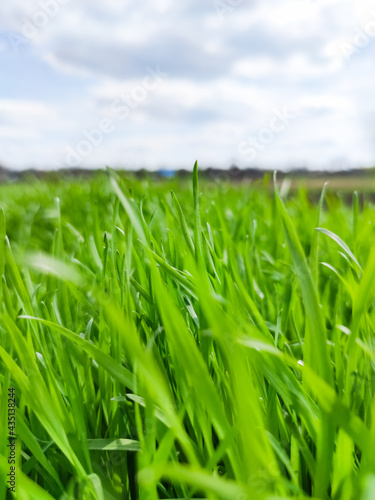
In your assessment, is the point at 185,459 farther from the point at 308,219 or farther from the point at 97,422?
the point at 308,219

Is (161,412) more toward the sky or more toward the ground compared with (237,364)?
more toward the ground

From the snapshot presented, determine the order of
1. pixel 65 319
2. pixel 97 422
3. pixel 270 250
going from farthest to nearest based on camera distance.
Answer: pixel 270 250, pixel 65 319, pixel 97 422

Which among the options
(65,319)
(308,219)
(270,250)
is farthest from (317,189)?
(65,319)

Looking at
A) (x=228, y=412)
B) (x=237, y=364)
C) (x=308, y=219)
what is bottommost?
(x=228, y=412)

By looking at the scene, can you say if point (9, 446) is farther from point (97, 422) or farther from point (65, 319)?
point (65, 319)

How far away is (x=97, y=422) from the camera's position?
60 centimetres

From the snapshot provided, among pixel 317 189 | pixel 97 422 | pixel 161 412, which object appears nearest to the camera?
pixel 161 412

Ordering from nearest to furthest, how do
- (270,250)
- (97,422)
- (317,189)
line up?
1. (97,422)
2. (270,250)
3. (317,189)

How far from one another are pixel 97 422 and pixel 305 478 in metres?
0.26

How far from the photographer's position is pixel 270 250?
4.53 ft

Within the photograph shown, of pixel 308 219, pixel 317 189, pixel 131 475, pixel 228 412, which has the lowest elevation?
pixel 131 475

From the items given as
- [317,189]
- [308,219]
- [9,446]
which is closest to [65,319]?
[9,446]

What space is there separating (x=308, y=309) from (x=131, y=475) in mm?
317

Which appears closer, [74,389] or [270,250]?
[74,389]
